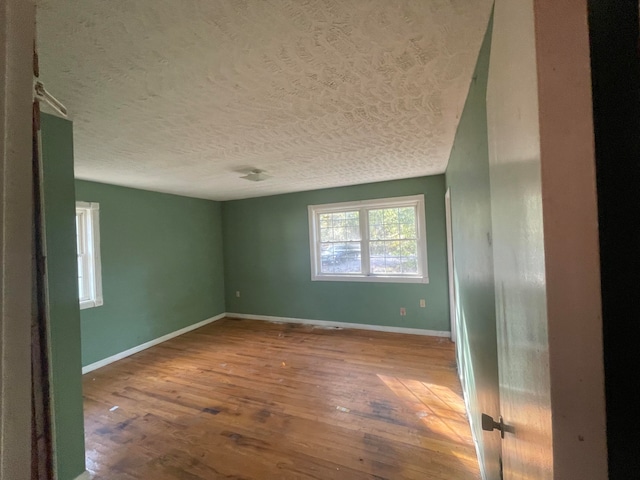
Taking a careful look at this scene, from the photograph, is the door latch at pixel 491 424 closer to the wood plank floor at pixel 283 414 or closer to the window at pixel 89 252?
the wood plank floor at pixel 283 414

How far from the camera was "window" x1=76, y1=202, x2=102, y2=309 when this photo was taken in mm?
3311

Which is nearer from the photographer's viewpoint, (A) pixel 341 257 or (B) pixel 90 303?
(B) pixel 90 303

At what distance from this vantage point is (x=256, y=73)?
1.29 meters

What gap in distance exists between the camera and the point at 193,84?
4.47ft

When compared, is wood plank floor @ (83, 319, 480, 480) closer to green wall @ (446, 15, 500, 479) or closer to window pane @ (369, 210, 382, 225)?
green wall @ (446, 15, 500, 479)

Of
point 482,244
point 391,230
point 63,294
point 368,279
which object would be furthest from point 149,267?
point 482,244

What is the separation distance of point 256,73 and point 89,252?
346 cm

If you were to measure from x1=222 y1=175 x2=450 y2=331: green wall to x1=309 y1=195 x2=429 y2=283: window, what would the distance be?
11 centimetres

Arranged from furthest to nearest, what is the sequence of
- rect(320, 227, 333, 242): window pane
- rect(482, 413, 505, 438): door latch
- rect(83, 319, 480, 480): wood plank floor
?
rect(320, 227, 333, 242): window pane
rect(83, 319, 480, 480): wood plank floor
rect(482, 413, 505, 438): door latch

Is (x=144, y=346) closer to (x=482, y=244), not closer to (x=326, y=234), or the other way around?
(x=326, y=234)

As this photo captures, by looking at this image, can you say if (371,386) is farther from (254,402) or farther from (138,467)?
(138,467)

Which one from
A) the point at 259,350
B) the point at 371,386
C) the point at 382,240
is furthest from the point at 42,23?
the point at 382,240

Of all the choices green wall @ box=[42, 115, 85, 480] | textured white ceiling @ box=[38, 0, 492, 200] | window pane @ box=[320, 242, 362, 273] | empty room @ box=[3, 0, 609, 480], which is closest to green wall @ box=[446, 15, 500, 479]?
empty room @ box=[3, 0, 609, 480]

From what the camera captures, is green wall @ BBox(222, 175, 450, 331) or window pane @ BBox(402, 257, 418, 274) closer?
green wall @ BBox(222, 175, 450, 331)
